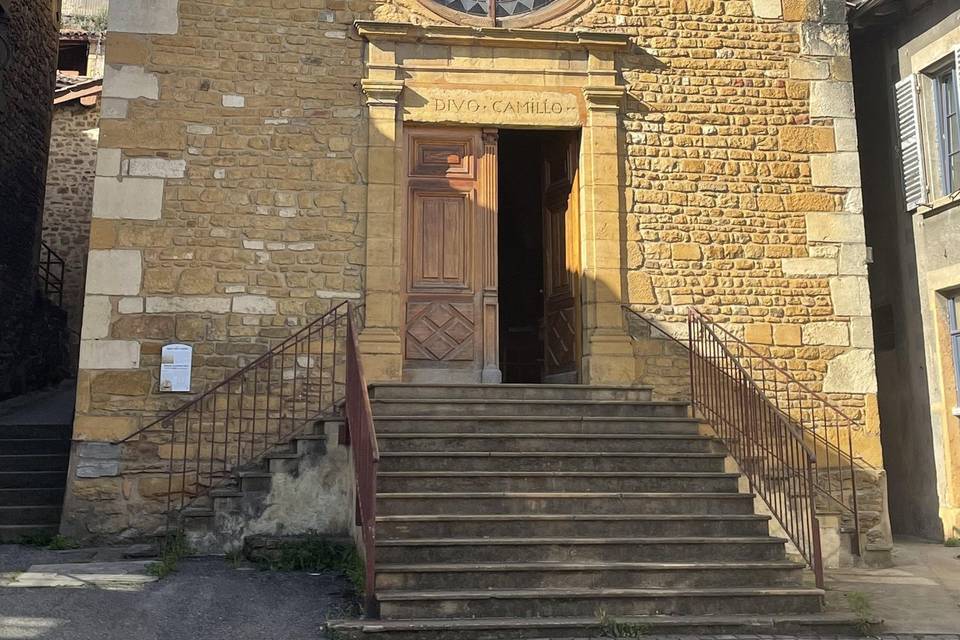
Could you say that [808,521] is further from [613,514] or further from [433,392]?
[433,392]

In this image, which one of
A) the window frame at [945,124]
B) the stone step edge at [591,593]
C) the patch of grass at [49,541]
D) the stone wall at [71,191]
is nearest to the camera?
the stone step edge at [591,593]

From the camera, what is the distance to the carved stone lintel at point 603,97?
312 inches

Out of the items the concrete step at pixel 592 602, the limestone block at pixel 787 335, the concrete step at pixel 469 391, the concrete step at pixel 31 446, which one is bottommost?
the concrete step at pixel 592 602

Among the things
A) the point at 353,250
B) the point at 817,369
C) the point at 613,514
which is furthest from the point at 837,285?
the point at 353,250

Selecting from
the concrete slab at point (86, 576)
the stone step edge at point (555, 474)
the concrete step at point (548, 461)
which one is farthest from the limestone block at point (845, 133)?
the concrete slab at point (86, 576)

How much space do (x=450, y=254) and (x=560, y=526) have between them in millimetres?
3202

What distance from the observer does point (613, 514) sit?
18.4 ft

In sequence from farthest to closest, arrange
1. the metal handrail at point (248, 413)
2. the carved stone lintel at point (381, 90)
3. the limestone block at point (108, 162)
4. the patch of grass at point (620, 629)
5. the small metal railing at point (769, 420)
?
the carved stone lintel at point (381, 90)
the limestone block at point (108, 162)
the metal handrail at point (248, 413)
the small metal railing at point (769, 420)
the patch of grass at point (620, 629)

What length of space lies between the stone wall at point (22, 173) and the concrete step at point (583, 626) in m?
7.70

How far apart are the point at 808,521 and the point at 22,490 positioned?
20.6ft

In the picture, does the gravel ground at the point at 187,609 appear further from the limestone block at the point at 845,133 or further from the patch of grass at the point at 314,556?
the limestone block at the point at 845,133

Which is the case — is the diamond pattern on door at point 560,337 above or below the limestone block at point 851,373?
above

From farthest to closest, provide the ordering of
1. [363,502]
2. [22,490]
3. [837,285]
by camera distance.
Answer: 1. [837,285]
2. [22,490]
3. [363,502]

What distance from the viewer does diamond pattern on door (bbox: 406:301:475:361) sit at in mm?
7742
